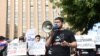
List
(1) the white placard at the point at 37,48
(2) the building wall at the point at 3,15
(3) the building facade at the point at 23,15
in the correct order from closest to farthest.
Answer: (1) the white placard at the point at 37,48
(2) the building wall at the point at 3,15
(3) the building facade at the point at 23,15

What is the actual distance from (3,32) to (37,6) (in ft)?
27.9

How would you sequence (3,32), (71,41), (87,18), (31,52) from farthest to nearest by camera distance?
(3,32) → (87,18) → (31,52) → (71,41)

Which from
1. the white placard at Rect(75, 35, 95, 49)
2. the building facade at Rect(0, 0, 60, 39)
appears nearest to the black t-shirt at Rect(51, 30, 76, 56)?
the white placard at Rect(75, 35, 95, 49)

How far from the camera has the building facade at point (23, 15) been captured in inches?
2840

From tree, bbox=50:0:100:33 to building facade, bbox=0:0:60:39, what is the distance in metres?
53.2

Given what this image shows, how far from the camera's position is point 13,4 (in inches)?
2867

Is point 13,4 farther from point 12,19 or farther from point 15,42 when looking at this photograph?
point 15,42

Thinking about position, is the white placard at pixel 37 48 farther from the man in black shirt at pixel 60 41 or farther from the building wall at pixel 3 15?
the building wall at pixel 3 15

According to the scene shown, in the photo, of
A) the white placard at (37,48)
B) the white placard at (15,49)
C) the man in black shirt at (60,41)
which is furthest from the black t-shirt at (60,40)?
the white placard at (15,49)

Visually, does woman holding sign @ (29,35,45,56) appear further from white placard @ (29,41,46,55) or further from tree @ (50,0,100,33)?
tree @ (50,0,100,33)

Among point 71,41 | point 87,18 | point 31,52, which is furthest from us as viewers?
point 87,18

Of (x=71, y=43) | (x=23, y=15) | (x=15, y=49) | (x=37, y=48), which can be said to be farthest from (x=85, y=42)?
(x=23, y=15)

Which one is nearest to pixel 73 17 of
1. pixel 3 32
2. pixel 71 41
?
pixel 71 41

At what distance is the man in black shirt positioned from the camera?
24.2 feet
